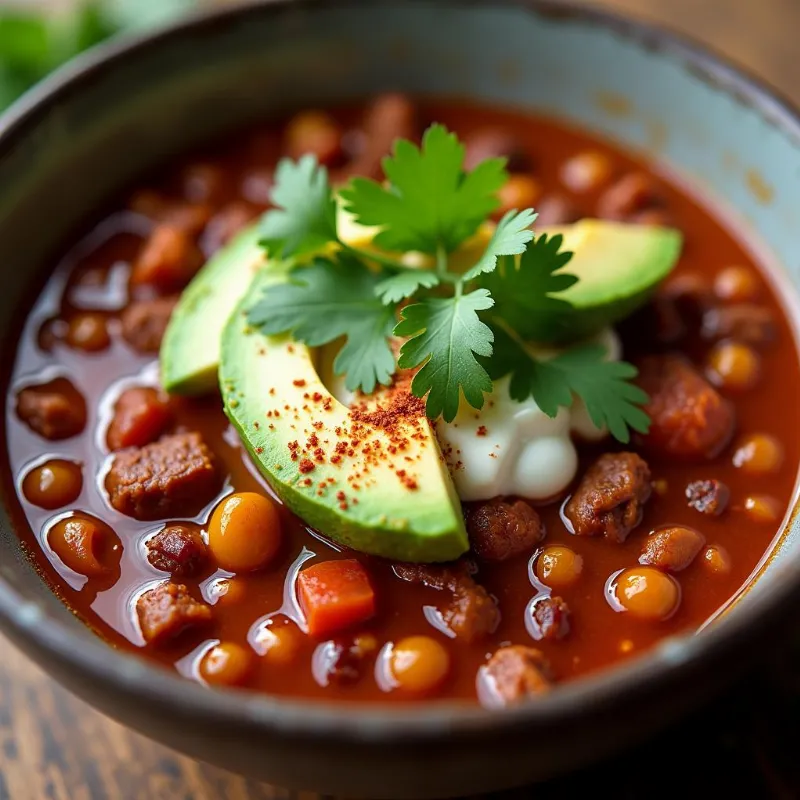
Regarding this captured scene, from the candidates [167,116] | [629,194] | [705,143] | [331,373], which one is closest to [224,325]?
[331,373]

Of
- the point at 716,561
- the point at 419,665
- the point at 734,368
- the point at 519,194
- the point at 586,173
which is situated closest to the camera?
the point at 419,665

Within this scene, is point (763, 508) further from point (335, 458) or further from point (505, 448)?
point (335, 458)

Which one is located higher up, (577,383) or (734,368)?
(577,383)

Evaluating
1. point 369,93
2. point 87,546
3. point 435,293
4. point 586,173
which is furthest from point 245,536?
point 369,93

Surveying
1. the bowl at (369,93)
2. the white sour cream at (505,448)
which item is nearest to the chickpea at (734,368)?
the bowl at (369,93)

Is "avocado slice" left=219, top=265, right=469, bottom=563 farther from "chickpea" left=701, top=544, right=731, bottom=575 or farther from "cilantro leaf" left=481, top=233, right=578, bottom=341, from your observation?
"chickpea" left=701, top=544, right=731, bottom=575

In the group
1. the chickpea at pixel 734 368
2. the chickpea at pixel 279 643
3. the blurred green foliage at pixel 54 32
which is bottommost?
the chickpea at pixel 279 643

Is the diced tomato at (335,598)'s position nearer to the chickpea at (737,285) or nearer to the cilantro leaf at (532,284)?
the cilantro leaf at (532,284)
